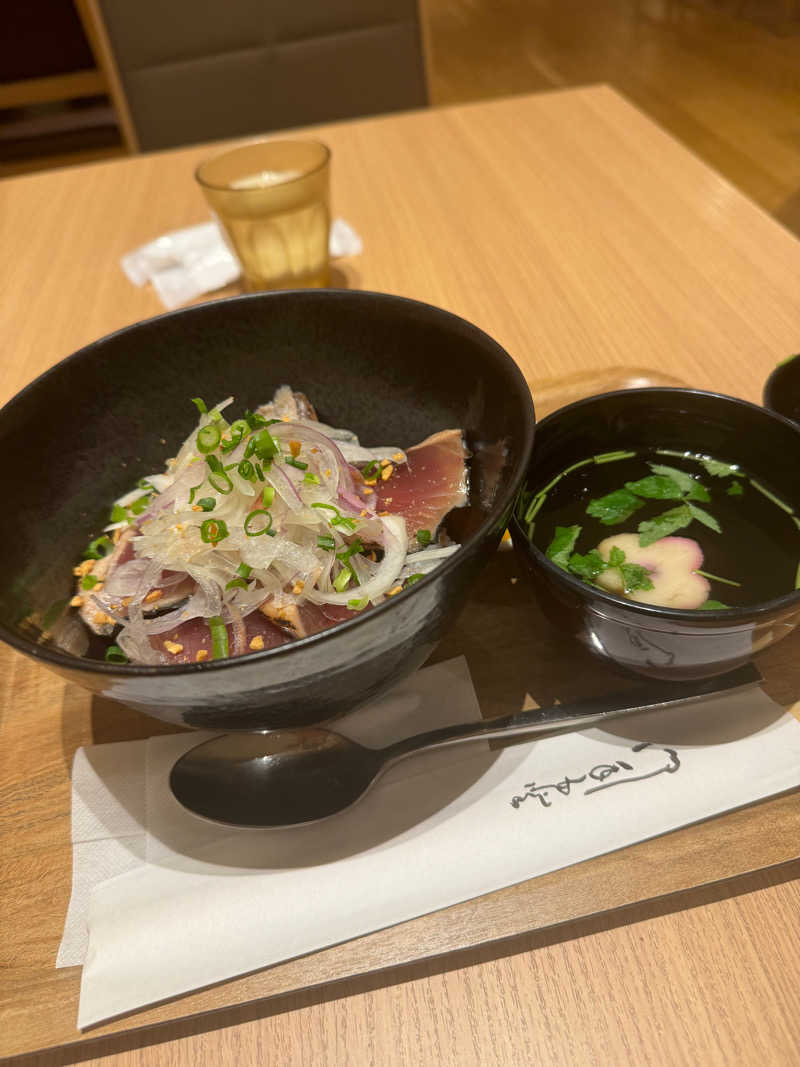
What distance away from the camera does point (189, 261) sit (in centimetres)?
164

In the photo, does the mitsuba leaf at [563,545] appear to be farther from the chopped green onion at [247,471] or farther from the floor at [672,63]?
the floor at [672,63]

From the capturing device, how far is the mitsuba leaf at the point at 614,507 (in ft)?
2.96

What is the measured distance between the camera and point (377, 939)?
26.4 inches

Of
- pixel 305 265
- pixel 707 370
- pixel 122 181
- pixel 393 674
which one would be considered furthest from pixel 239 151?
pixel 393 674

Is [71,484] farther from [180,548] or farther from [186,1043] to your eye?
[186,1043]

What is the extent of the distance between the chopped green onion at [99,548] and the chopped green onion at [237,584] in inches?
8.8

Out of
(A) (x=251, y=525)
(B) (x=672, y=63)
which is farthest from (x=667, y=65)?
(A) (x=251, y=525)

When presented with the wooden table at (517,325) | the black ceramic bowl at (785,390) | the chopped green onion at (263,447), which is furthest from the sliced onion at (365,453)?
the black ceramic bowl at (785,390)

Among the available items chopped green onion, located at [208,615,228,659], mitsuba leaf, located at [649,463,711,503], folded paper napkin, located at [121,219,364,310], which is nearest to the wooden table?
folded paper napkin, located at [121,219,364,310]

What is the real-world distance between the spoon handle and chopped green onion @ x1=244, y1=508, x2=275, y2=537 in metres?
0.25

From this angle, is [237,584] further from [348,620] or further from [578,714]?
[578,714]

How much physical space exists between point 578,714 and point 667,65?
6.25 m

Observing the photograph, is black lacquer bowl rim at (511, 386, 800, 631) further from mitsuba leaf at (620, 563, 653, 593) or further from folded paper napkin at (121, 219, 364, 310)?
folded paper napkin at (121, 219, 364, 310)

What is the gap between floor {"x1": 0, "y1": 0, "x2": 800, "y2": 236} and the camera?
168 inches
